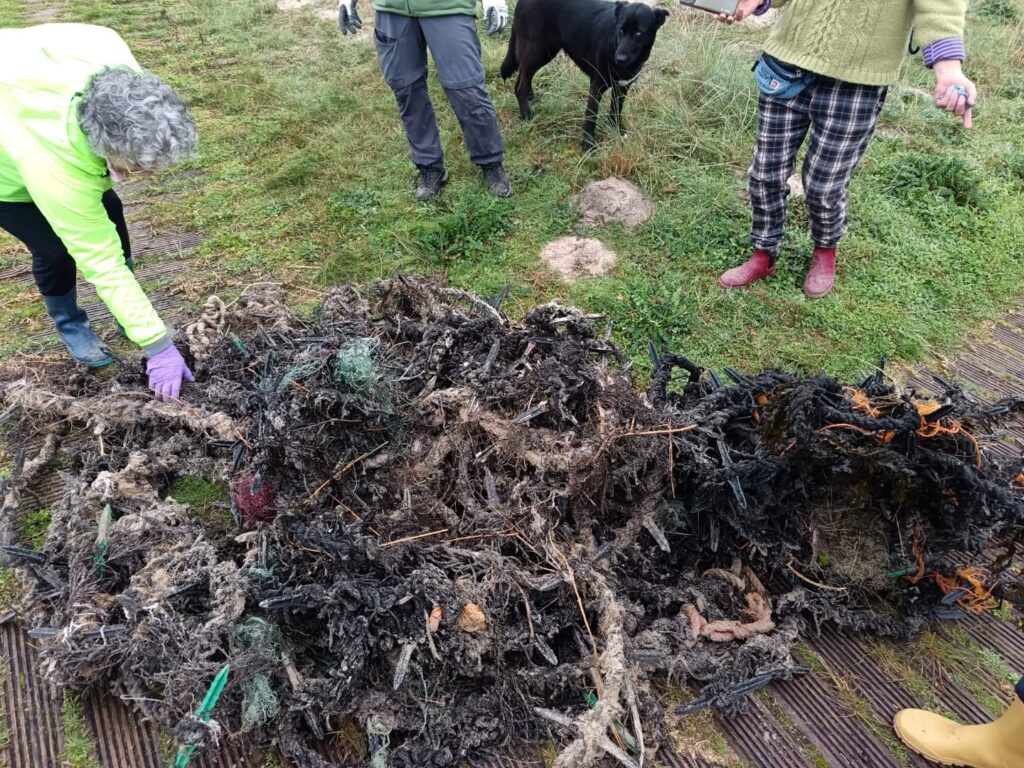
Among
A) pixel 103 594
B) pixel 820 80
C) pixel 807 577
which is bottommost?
pixel 807 577

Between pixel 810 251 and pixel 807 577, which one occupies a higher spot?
pixel 810 251

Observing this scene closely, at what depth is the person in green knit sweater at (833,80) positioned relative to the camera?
2.24m

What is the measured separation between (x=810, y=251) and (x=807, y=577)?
216cm

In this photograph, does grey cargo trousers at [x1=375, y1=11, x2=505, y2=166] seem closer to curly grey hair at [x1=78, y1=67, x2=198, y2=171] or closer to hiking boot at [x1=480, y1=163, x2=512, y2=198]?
hiking boot at [x1=480, y1=163, x2=512, y2=198]

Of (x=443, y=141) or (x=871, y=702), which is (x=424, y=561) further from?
(x=443, y=141)

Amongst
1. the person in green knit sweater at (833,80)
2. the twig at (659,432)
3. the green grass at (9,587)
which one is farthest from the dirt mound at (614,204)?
the green grass at (9,587)

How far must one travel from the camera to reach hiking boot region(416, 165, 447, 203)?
13.4 ft

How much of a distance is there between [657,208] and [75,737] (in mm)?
3783

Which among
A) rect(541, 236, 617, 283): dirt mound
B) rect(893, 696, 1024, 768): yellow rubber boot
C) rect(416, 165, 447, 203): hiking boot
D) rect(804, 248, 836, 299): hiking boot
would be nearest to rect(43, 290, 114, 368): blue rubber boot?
rect(416, 165, 447, 203): hiking boot

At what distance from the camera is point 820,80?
2.65 metres

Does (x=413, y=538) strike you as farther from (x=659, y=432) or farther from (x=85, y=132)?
(x=85, y=132)

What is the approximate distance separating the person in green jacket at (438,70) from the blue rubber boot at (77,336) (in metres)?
2.05

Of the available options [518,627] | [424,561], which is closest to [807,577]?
[518,627]

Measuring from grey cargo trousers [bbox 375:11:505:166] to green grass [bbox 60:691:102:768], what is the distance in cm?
332
